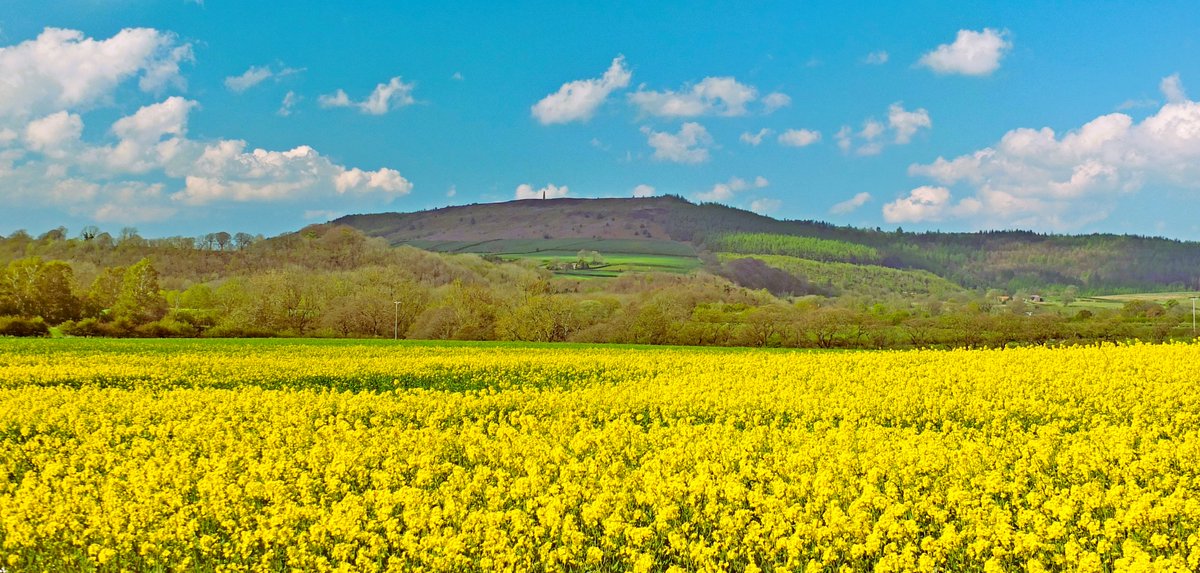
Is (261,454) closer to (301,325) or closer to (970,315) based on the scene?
(970,315)

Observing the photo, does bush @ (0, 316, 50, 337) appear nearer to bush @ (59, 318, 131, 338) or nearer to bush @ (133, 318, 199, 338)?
bush @ (59, 318, 131, 338)

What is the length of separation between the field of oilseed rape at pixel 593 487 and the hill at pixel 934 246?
470ft

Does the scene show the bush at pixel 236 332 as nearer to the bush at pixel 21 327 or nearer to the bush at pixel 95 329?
the bush at pixel 95 329

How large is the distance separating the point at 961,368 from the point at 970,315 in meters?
39.1

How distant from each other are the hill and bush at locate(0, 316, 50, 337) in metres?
104

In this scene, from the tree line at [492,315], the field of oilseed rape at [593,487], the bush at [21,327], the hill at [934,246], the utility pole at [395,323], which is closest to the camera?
the field of oilseed rape at [593,487]

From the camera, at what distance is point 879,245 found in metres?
190

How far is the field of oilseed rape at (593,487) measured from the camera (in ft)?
25.9

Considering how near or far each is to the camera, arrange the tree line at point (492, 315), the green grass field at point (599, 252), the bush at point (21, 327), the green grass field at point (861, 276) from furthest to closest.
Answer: the green grass field at point (861, 276) < the green grass field at point (599, 252) < the bush at point (21, 327) < the tree line at point (492, 315)

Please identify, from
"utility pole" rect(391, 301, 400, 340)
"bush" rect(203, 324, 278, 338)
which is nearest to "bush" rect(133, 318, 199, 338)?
"bush" rect(203, 324, 278, 338)

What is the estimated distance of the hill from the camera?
518ft

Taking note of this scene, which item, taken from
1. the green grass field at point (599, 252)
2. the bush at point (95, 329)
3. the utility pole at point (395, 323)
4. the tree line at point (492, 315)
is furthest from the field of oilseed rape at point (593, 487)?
the green grass field at point (599, 252)

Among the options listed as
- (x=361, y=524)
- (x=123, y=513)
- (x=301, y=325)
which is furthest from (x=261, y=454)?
(x=301, y=325)

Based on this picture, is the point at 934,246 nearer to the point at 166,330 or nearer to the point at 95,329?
the point at 166,330
